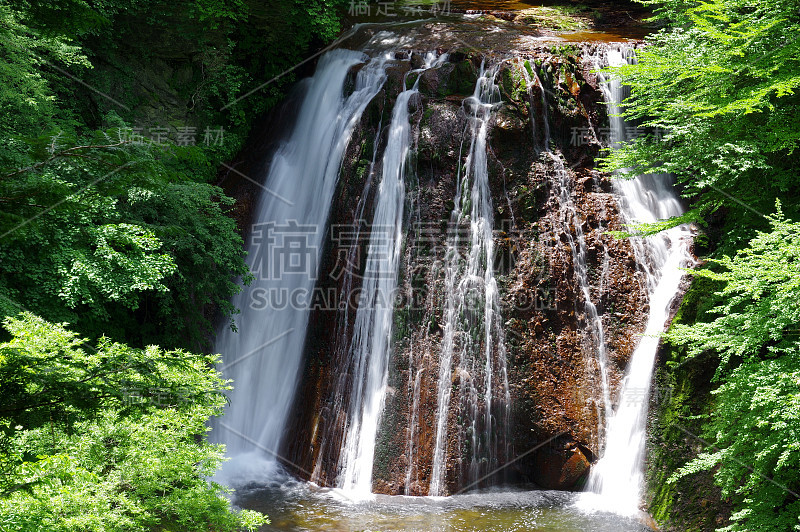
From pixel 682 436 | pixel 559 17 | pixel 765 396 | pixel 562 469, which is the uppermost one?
pixel 559 17

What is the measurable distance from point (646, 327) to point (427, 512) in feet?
14.5

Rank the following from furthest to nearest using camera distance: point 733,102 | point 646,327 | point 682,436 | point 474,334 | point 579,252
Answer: point 579,252 → point 474,334 → point 646,327 → point 682,436 → point 733,102

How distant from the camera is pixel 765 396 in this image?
5816 millimetres

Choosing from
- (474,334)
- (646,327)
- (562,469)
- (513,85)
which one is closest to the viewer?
(562,469)

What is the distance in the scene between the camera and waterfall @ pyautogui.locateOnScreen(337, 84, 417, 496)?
9438 millimetres

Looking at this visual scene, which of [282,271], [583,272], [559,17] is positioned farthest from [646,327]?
[559,17]

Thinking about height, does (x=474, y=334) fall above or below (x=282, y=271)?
below

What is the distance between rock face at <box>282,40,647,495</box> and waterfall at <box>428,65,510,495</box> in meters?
0.12

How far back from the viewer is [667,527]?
7.75 m

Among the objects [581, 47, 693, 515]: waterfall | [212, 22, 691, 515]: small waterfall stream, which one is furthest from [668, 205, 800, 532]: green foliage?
[212, 22, 691, 515]: small waterfall stream

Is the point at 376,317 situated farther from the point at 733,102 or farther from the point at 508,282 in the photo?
the point at 733,102

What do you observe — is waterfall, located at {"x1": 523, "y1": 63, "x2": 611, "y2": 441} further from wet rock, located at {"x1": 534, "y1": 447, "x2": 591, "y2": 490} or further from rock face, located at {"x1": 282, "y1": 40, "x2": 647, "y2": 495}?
wet rock, located at {"x1": 534, "y1": 447, "x2": 591, "y2": 490}

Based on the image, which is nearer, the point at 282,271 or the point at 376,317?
the point at 376,317

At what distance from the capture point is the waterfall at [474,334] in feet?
30.4
